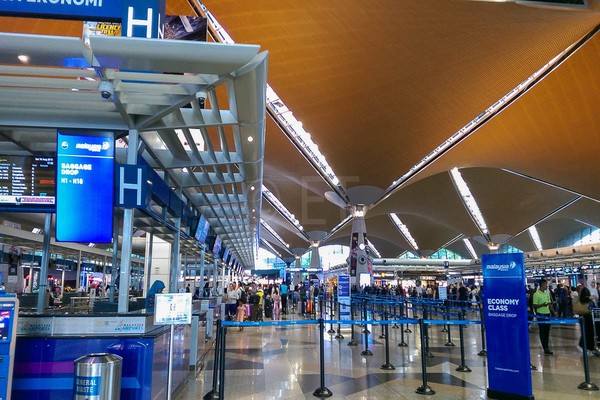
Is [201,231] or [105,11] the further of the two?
[201,231]

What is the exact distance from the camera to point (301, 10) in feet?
49.7

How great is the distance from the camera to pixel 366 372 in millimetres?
8922

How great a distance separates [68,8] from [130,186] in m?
2.23

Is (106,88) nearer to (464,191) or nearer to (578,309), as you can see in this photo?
(578,309)

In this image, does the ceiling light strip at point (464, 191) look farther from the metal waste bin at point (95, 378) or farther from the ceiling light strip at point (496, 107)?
the metal waste bin at point (95, 378)

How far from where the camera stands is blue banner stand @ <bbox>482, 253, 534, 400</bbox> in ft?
22.3

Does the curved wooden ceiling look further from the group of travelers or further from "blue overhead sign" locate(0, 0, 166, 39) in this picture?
"blue overhead sign" locate(0, 0, 166, 39)

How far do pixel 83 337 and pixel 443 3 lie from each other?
1336 centimetres

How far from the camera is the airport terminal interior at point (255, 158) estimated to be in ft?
17.1

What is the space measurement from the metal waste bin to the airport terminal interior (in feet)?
0.08

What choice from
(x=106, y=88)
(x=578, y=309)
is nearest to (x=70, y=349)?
(x=106, y=88)

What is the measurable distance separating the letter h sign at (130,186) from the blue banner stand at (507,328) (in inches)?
210

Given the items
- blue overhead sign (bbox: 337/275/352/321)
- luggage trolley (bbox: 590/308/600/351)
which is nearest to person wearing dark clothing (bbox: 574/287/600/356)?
luggage trolley (bbox: 590/308/600/351)

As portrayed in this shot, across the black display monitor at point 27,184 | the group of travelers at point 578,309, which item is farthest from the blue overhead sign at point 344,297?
the black display monitor at point 27,184
